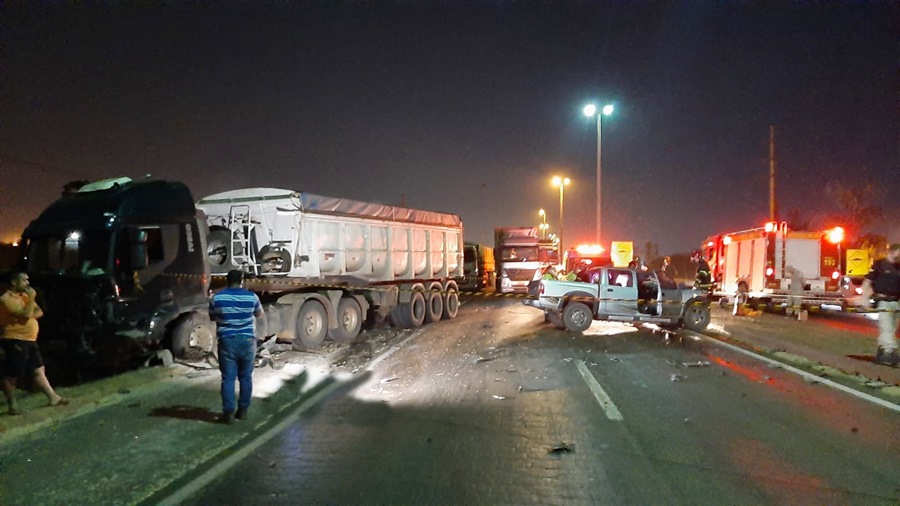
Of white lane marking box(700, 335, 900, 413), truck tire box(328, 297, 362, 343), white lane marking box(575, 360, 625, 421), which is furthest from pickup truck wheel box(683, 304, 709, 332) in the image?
truck tire box(328, 297, 362, 343)

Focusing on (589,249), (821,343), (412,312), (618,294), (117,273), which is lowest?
(821,343)

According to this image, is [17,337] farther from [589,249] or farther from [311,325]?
[589,249]

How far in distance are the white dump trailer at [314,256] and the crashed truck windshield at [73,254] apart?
254cm

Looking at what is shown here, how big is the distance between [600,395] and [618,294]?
8.13 m

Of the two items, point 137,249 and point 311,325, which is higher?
point 137,249

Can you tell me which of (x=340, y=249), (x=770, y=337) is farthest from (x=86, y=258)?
(x=770, y=337)

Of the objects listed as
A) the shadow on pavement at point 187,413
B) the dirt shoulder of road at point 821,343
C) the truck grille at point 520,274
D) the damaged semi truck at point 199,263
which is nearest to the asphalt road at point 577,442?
the dirt shoulder of road at point 821,343

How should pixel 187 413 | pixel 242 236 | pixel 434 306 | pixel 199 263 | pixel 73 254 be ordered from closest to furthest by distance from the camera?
pixel 187 413 < pixel 73 254 < pixel 199 263 < pixel 242 236 < pixel 434 306

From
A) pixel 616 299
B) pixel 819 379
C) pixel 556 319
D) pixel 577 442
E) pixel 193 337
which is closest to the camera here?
pixel 577 442

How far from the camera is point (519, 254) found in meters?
32.5

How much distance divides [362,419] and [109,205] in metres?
5.51

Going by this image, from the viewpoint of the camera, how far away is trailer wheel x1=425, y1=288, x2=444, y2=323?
20750mm

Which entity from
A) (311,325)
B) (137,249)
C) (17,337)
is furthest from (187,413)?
(311,325)

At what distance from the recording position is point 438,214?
22.1 meters
